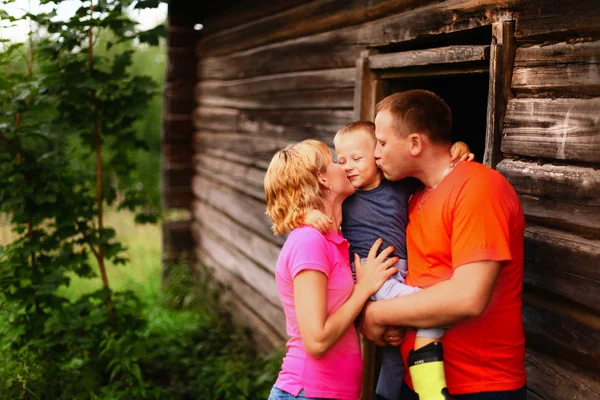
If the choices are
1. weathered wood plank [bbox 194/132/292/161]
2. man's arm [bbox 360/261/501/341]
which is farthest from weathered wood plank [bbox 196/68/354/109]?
man's arm [bbox 360/261/501/341]

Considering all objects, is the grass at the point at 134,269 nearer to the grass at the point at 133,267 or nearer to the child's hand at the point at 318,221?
the grass at the point at 133,267

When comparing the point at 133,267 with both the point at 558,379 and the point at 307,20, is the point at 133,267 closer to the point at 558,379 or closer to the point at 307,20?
the point at 307,20

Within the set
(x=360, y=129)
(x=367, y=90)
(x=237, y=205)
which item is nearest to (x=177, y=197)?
(x=237, y=205)

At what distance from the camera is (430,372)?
213 cm

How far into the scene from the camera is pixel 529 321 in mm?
2510

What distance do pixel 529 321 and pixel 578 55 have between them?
1071 mm

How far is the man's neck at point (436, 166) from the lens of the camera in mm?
2371

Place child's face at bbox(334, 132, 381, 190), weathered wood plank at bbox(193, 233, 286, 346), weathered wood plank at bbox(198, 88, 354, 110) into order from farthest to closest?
weathered wood plank at bbox(193, 233, 286, 346)
weathered wood plank at bbox(198, 88, 354, 110)
child's face at bbox(334, 132, 381, 190)

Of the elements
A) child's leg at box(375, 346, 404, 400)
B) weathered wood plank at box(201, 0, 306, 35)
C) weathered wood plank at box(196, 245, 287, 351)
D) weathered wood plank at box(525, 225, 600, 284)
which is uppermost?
weathered wood plank at box(201, 0, 306, 35)

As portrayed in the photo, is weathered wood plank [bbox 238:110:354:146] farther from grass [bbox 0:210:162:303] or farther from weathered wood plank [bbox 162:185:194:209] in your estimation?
weathered wood plank [bbox 162:185:194:209]

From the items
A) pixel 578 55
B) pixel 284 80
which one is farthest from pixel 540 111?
pixel 284 80

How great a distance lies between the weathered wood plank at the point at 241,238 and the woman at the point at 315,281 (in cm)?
279

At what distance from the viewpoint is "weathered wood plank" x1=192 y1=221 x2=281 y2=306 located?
5527mm

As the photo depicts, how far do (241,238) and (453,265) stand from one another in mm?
4389
